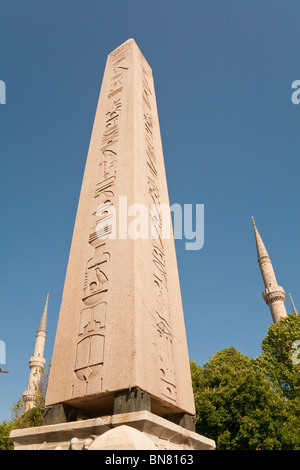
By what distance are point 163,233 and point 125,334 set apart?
221 centimetres

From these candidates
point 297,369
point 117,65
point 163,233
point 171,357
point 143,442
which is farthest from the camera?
point 297,369

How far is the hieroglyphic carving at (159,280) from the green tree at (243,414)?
30.1ft

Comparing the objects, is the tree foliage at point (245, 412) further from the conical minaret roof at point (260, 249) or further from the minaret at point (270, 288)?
the conical minaret roof at point (260, 249)

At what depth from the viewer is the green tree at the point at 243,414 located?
10773 mm

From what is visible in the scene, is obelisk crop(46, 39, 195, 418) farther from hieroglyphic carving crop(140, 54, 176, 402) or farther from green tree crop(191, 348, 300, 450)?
green tree crop(191, 348, 300, 450)

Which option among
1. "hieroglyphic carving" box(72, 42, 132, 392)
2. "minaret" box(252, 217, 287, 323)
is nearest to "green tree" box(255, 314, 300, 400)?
"minaret" box(252, 217, 287, 323)

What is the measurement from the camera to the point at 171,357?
3.69m

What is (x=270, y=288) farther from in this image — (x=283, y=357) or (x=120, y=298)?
(x=120, y=298)

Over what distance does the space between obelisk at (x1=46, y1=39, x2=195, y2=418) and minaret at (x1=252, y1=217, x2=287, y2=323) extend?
21.8 metres

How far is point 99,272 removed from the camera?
157 inches

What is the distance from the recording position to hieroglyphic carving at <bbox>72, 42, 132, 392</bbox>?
128 inches

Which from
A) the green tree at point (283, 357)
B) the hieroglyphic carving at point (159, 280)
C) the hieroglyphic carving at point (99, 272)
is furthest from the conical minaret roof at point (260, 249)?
the hieroglyphic carving at point (99, 272)
